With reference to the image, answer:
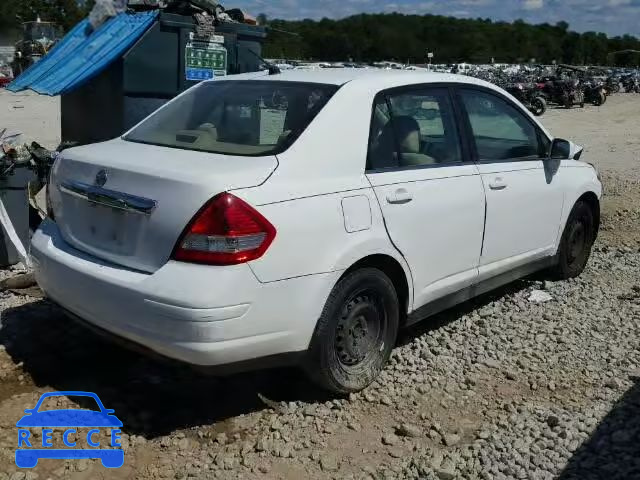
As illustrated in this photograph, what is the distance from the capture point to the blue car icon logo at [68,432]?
309cm

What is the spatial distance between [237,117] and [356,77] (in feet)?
2.31

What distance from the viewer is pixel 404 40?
43.7 feet

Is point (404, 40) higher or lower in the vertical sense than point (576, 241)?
higher

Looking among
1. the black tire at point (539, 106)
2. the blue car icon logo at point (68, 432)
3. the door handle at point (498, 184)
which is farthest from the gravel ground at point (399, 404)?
the black tire at point (539, 106)

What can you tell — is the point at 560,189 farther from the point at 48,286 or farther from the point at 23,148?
the point at 23,148

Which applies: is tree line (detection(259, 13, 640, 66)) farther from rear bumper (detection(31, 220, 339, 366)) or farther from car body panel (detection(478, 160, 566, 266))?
rear bumper (detection(31, 220, 339, 366))

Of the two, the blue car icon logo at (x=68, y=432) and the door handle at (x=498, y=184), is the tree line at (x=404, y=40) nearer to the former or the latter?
the door handle at (x=498, y=184)

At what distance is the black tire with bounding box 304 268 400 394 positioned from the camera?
3309mm

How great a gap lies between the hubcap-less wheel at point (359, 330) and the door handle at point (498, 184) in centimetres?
121

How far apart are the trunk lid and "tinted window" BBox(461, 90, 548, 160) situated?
1771 millimetres

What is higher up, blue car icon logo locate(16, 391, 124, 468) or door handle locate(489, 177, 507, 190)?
door handle locate(489, 177, 507, 190)

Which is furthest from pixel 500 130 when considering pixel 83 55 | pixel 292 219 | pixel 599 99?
pixel 599 99

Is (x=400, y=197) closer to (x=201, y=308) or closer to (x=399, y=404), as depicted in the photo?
(x=399, y=404)

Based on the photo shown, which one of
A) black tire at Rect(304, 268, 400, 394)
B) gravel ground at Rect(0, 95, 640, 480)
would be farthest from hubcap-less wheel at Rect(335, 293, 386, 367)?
gravel ground at Rect(0, 95, 640, 480)
